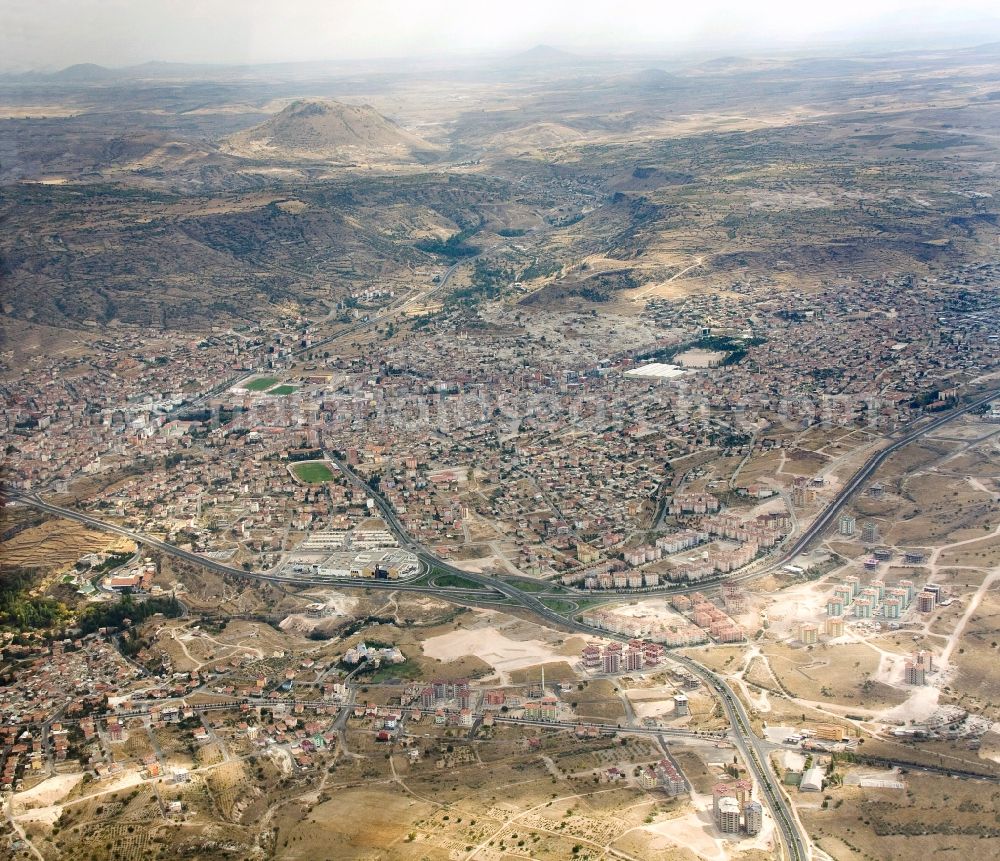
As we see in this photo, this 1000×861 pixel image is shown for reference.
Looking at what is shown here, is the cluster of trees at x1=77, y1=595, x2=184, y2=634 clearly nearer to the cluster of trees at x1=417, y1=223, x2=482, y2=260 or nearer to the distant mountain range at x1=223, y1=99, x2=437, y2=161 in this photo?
the cluster of trees at x1=417, y1=223, x2=482, y2=260

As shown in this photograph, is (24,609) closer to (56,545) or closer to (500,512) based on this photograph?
(56,545)

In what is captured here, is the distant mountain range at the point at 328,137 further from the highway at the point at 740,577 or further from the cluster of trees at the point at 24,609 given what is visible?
the cluster of trees at the point at 24,609

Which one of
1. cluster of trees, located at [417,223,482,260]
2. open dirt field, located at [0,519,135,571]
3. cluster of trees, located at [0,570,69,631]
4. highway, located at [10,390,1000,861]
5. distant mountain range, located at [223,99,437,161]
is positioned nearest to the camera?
highway, located at [10,390,1000,861]

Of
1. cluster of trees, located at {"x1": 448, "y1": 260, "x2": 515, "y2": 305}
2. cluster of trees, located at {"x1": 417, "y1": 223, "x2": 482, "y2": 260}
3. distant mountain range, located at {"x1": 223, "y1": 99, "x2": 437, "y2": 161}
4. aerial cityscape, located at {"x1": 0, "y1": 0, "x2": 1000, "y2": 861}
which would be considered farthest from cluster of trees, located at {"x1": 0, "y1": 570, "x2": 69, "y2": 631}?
distant mountain range, located at {"x1": 223, "y1": 99, "x2": 437, "y2": 161}

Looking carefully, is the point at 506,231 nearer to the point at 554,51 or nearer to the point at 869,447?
the point at 869,447

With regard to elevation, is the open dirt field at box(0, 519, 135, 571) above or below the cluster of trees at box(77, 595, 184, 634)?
above

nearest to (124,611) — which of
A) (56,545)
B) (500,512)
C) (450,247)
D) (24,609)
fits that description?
(24,609)

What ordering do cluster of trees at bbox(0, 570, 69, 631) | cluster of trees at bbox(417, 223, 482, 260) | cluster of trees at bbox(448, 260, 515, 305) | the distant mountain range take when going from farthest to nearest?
the distant mountain range < cluster of trees at bbox(417, 223, 482, 260) < cluster of trees at bbox(448, 260, 515, 305) < cluster of trees at bbox(0, 570, 69, 631)

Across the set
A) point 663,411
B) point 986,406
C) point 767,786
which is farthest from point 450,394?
point 767,786

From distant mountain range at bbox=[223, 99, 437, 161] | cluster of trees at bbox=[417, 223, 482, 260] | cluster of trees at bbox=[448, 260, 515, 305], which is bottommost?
cluster of trees at bbox=[448, 260, 515, 305]
